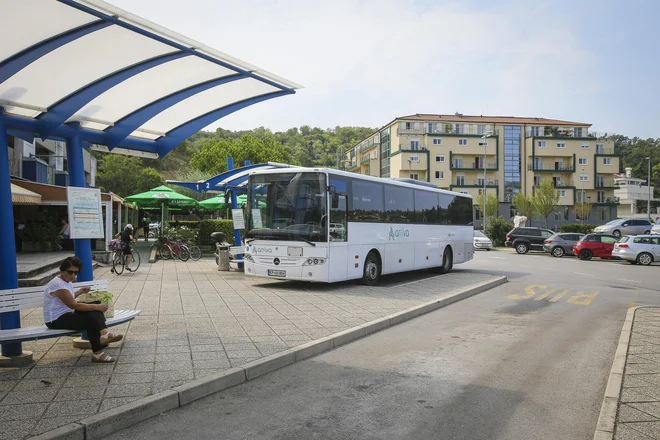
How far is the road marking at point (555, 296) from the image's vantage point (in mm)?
13935

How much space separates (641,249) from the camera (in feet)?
97.4

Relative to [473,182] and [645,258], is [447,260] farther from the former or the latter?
[473,182]

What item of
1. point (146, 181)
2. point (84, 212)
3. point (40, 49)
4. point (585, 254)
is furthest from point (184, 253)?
point (146, 181)

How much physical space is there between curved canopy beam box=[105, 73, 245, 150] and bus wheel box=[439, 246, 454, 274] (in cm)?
1429

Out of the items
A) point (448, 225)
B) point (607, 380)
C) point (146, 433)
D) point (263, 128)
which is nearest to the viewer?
point (146, 433)

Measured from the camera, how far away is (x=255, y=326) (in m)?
9.05

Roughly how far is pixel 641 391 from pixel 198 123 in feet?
24.3

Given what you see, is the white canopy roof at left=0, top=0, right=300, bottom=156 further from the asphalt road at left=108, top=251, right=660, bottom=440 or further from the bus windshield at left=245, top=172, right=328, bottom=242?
the bus windshield at left=245, top=172, right=328, bottom=242

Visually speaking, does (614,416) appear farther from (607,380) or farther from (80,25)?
(80,25)

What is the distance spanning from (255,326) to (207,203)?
22023 millimetres

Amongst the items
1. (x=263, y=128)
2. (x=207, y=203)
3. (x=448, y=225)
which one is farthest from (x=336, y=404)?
(x=263, y=128)

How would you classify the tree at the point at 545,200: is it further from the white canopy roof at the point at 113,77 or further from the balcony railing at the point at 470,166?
the white canopy roof at the point at 113,77

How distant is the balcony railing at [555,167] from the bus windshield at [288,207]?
72.0 m

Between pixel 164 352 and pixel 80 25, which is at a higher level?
pixel 80 25
